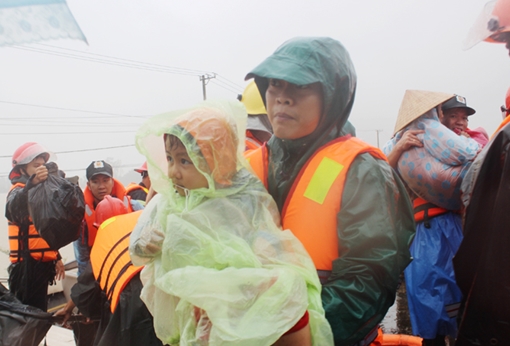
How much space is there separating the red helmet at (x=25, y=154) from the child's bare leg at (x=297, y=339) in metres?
4.39

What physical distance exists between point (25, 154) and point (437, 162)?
4412 mm

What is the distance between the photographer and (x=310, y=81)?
60.1 inches

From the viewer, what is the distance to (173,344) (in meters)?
1.56

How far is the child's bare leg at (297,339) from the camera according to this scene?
48.4 inches

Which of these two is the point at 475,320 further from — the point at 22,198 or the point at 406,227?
the point at 22,198

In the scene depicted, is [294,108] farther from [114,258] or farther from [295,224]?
[114,258]

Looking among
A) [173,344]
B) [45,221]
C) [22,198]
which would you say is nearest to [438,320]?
[173,344]

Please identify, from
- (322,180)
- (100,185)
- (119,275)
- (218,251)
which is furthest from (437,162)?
(100,185)

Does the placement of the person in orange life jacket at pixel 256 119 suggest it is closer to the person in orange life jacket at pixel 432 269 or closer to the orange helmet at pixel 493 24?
the person in orange life jacket at pixel 432 269

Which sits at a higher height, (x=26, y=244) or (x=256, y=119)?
(x=256, y=119)

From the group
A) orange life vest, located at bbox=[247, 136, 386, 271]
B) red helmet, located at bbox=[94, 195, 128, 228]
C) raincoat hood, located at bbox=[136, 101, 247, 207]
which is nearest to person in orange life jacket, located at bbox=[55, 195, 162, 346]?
red helmet, located at bbox=[94, 195, 128, 228]

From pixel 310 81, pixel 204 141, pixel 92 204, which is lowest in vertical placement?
pixel 92 204

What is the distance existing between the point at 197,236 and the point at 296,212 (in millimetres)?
404

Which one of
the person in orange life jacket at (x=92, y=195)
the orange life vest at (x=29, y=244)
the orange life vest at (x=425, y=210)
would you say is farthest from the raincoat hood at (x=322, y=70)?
the orange life vest at (x=29, y=244)
